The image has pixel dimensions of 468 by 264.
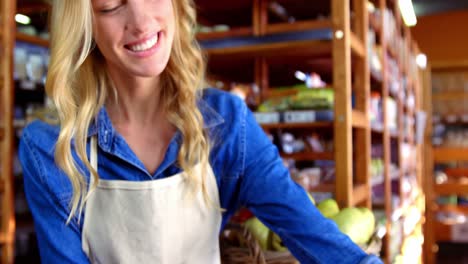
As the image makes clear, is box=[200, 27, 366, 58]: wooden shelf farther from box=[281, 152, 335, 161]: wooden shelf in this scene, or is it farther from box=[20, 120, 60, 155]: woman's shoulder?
box=[20, 120, 60, 155]: woman's shoulder

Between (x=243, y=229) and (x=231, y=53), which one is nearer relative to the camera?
(x=243, y=229)

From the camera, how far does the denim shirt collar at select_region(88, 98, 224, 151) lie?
3.93 ft

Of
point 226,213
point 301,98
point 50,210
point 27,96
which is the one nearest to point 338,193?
point 301,98

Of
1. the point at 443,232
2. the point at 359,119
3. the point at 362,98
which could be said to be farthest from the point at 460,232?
the point at 359,119

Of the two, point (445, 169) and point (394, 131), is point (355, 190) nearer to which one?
point (394, 131)

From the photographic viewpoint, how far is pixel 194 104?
1.28 m

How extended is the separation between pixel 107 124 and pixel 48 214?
25 cm

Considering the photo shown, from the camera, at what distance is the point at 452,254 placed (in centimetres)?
602

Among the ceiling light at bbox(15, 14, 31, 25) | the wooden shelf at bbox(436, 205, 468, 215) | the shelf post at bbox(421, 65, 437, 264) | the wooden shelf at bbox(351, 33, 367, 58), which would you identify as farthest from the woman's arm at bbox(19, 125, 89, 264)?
the wooden shelf at bbox(436, 205, 468, 215)

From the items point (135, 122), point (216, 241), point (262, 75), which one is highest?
point (262, 75)

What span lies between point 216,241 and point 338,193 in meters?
0.72

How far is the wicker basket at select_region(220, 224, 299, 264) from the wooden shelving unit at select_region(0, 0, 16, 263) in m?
1.84

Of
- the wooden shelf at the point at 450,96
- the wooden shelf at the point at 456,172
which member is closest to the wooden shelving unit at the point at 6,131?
the wooden shelf at the point at 456,172

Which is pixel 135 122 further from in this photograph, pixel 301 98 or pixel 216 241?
pixel 301 98
